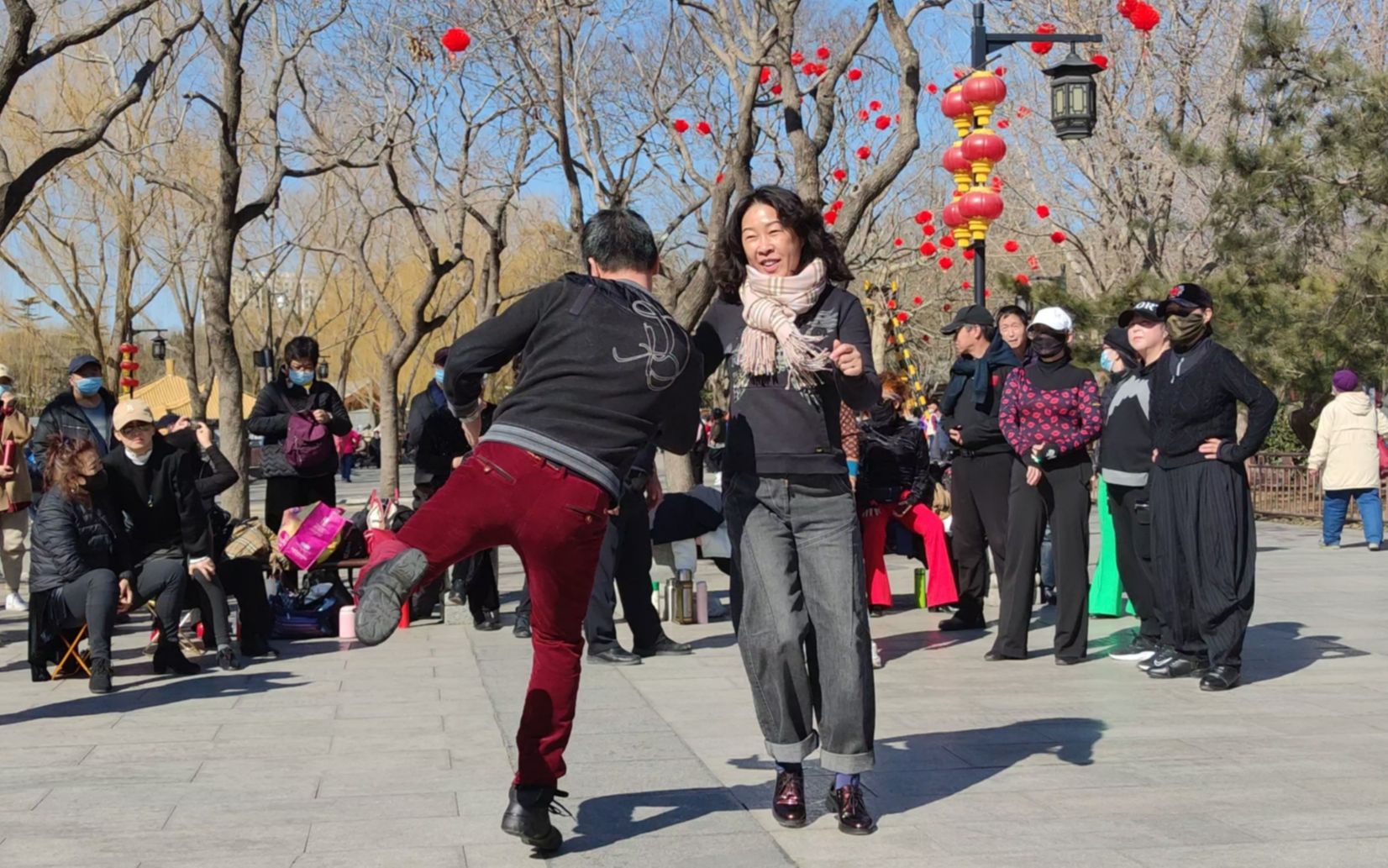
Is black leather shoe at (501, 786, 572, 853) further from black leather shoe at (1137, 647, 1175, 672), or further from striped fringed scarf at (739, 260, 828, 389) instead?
black leather shoe at (1137, 647, 1175, 672)

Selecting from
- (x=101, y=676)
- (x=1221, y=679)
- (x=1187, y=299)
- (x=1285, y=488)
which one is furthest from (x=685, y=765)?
(x=1285, y=488)

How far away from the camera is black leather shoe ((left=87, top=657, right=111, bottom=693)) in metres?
7.44

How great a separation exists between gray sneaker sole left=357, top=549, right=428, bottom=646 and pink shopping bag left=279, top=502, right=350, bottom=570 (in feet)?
18.4

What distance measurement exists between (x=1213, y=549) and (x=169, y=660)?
17.0ft

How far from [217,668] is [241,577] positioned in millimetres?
589

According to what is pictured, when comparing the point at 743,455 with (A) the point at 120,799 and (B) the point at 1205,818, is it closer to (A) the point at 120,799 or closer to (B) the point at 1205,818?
(B) the point at 1205,818

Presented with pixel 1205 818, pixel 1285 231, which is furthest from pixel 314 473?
pixel 1285 231

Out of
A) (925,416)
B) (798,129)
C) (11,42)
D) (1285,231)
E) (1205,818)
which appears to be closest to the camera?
(1205,818)

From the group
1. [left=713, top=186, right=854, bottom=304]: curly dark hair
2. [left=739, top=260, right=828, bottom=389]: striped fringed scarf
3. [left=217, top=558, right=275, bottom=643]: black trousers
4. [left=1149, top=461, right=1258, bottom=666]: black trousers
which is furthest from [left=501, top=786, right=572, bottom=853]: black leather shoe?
[left=217, top=558, right=275, bottom=643]: black trousers

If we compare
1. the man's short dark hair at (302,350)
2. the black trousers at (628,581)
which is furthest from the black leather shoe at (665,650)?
the man's short dark hair at (302,350)

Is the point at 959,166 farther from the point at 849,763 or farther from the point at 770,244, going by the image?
the point at 849,763

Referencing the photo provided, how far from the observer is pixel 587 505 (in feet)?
14.2

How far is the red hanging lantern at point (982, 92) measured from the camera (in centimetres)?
1213

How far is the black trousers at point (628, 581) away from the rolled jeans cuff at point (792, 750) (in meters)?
3.51
